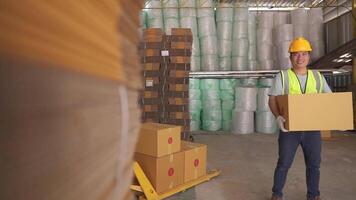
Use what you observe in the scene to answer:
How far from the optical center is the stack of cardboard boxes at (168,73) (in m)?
5.77

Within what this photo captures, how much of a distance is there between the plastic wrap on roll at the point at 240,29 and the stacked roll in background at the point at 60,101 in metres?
7.81

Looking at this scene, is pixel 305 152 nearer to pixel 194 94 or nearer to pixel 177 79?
pixel 177 79

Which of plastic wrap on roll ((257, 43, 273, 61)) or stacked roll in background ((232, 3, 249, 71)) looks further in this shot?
plastic wrap on roll ((257, 43, 273, 61))

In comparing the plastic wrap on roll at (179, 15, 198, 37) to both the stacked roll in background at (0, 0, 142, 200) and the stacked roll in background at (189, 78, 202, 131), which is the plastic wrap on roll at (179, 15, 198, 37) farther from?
the stacked roll in background at (0, 0, 142, 200)

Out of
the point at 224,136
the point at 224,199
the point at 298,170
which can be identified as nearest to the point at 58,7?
the point at 224,199

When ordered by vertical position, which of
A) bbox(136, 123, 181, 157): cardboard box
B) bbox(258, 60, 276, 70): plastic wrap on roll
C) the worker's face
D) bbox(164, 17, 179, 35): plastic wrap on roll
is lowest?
bbox(136, 123, 181, 157): cardboard box

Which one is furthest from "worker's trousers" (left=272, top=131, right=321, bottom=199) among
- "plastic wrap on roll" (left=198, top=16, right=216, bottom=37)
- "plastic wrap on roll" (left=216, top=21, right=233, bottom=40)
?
"plastic wrap on roll" (left=216, top=21, right=233, bottom=40)

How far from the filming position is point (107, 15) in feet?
1.52

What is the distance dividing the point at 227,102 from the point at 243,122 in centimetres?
71

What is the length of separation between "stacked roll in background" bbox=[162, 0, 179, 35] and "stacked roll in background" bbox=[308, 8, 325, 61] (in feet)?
10.3

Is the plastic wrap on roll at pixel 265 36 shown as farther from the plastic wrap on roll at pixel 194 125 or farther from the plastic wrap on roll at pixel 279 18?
the plastic wrap on roll at pixel 194 125

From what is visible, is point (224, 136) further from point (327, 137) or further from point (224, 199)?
point (224, 199)

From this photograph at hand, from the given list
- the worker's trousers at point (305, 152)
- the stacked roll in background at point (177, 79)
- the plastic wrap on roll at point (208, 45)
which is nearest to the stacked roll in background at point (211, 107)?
the plastic wrap on roll at point (208, 45)

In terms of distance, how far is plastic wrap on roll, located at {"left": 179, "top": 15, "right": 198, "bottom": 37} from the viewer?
7.97 metres
